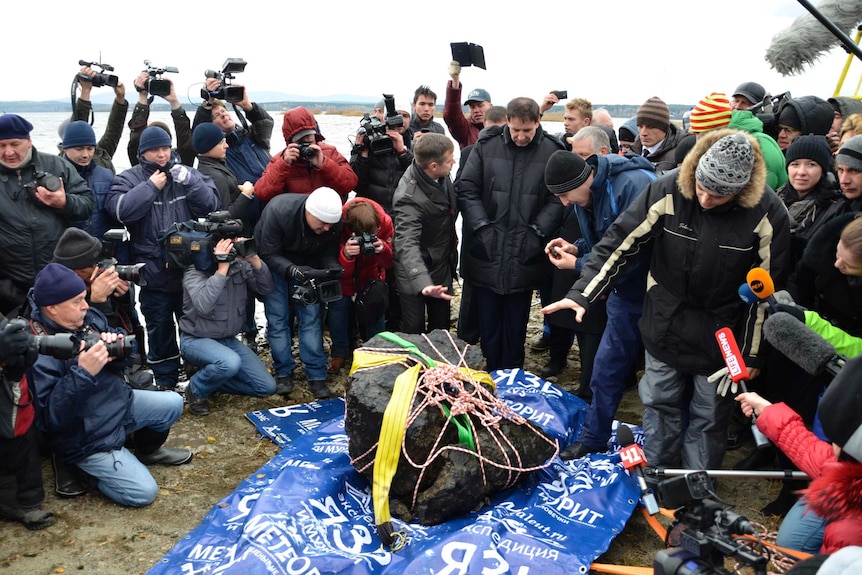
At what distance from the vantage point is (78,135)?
459cm

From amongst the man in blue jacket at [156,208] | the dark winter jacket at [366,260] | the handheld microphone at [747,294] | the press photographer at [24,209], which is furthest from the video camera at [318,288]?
the handheld microphone at [747,294]

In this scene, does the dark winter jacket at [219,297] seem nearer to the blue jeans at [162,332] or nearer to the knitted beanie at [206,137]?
the blue jeans at [162,332]

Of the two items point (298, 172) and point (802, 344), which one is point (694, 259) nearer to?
point (802, 344)

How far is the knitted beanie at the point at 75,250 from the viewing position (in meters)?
3.77

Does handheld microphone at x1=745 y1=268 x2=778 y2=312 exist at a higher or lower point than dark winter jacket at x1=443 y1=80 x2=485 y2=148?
lower

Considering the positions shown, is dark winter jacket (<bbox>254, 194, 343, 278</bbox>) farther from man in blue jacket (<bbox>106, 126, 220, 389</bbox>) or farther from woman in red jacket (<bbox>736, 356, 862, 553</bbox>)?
woman in red jacket (<bbox>736, 356, 862, 553</bbox>)

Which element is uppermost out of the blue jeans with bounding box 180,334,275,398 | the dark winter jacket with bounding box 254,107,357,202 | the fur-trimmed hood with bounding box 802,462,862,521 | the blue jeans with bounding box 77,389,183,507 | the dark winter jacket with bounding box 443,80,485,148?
the dark winter jacket with bounding box 443,80,485,148

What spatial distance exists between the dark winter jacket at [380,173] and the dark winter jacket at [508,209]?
77cm

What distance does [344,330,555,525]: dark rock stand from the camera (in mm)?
3139

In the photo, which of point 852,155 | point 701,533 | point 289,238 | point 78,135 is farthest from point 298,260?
point 701,533

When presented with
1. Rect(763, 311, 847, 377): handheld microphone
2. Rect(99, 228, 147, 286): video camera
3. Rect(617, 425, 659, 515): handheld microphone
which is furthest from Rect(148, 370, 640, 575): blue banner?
Rect(99, 228, 147, 286): video camera

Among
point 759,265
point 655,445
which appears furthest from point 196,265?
point 759,265

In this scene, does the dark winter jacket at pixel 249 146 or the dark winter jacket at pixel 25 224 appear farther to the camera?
the dark winter jacket at pixel 249 146

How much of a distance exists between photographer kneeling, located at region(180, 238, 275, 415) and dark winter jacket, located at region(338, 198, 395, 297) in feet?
1.78
